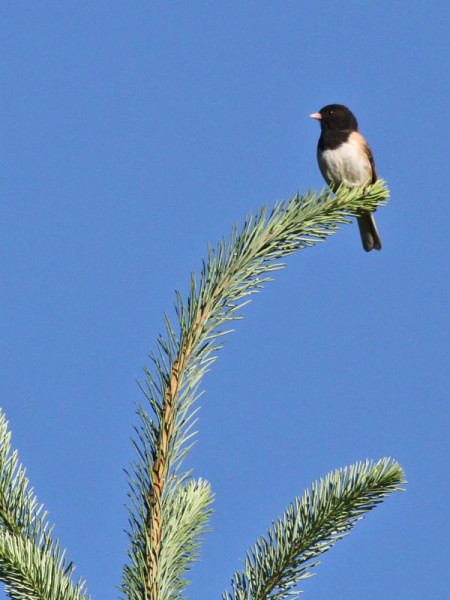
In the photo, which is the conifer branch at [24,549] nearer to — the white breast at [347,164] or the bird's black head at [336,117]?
the white breast at [347,164]

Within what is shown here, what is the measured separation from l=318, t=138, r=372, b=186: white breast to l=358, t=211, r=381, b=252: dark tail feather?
293mm

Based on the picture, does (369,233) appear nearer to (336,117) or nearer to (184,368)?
(336,117)

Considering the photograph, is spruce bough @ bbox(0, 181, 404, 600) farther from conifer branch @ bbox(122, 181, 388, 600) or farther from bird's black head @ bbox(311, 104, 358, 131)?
bird's black head @ bbox(311, 104, 358, 131)

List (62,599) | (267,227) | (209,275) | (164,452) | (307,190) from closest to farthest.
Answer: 1. (62,599)
2. (164,452)
3. (209,275)
4. (267,227)
5. (307,190)

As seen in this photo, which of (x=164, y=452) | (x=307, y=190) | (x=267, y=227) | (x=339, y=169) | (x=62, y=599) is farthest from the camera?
(x=339, y=169)

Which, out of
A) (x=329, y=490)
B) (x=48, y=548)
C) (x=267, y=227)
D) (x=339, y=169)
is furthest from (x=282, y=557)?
(x=339, y=169)

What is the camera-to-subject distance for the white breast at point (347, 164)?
3828 mm

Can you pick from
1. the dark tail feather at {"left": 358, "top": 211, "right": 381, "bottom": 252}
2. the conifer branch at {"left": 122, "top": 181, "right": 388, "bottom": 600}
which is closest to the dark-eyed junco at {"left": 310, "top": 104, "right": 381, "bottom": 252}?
the dark tail feather at {"left": 358, "top": 211, "right": 381, "bottom": 252}

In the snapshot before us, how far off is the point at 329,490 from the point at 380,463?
0.31ft

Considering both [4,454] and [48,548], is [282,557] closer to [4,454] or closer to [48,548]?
[48,548]

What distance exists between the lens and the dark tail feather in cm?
410

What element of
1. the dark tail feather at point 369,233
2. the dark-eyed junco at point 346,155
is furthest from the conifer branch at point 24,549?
the dark tail feather at point 369,233

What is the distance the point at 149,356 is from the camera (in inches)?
47.7

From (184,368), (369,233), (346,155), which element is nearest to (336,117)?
(346,155)
